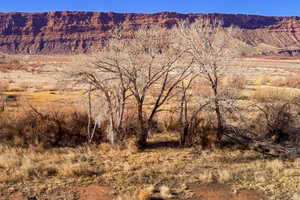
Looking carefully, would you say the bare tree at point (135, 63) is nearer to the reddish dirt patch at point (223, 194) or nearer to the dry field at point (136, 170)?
the dry field at point (136, 170)

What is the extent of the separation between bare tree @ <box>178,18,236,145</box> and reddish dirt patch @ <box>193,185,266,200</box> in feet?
11.5

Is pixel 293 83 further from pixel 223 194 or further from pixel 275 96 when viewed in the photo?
pixel 223 194

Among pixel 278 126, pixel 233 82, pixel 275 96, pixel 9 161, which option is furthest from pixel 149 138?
pixel 233 82

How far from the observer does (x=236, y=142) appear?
1145 cm

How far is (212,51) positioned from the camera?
1077cm

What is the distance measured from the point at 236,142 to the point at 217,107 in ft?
5.66

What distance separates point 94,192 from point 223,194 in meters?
3.01

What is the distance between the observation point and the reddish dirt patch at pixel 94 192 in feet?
22.8

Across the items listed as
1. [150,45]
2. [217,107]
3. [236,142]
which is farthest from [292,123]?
[150,45]

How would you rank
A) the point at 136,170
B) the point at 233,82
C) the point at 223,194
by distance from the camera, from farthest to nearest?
the point at 233,82, the point at 136,170, the point at 223,194

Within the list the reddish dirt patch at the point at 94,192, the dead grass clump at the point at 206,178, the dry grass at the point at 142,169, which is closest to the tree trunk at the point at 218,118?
the dry grass at the point at 142,169

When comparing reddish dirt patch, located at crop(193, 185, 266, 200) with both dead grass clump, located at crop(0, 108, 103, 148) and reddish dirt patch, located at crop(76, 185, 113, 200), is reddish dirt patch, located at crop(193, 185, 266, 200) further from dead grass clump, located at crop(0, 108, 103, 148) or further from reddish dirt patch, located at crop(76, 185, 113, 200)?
dead grass clump, located at crop(0, 108, 103, 148)

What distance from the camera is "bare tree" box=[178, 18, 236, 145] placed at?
1055 cm

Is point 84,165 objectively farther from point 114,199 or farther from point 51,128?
point 51,128
